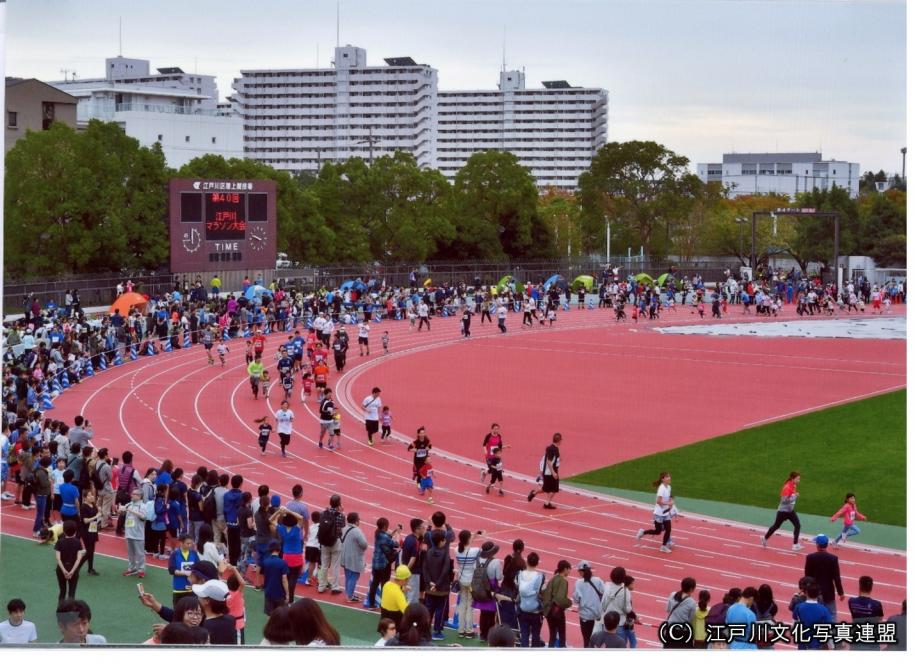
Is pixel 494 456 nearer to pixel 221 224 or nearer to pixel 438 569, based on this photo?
pixel 438 569

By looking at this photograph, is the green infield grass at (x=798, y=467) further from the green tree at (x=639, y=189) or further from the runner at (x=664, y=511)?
the green tree at (x=639, y=189)

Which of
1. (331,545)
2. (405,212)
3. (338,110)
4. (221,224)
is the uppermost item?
(338,110)

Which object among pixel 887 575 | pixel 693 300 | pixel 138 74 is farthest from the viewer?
pixel 138 74

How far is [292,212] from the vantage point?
204 feet

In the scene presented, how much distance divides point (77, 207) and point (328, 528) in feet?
121

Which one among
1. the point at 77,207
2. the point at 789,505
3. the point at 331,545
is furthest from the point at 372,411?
the point at 77,207

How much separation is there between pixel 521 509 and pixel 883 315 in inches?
1555

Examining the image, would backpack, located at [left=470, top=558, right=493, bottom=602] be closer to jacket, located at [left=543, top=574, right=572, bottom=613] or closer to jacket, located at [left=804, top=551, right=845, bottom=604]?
jacket, located at [left=543, top=574, right=572, bottom=613]

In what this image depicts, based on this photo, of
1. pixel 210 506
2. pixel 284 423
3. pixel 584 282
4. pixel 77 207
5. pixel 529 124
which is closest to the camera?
pixel 210 506

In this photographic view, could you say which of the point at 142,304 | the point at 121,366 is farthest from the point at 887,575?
the point at 142,304

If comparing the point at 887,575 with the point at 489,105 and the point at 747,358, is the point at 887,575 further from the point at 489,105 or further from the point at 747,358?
the point at 489,105

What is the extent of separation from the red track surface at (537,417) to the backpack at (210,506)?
72.4 inches

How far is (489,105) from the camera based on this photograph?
175 metres

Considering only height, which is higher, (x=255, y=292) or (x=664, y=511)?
(x=255, y=292)
